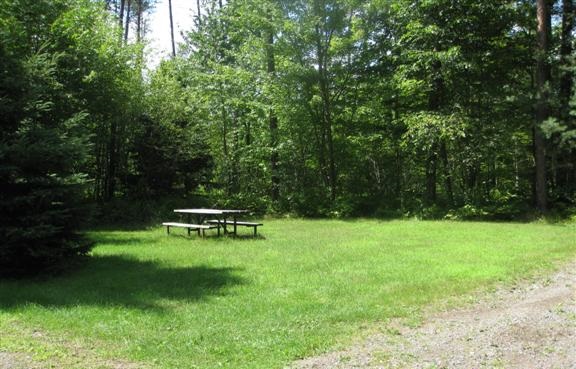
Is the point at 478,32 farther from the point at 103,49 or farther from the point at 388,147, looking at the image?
the point at 103,49

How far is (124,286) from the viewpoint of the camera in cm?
789

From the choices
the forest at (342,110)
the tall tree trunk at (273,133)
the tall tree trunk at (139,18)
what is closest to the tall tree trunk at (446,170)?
the forest at (342,110)

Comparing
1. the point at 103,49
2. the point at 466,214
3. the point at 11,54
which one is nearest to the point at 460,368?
the point at 11,54

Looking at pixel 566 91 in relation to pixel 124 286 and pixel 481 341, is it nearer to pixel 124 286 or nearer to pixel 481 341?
pixel 481 341

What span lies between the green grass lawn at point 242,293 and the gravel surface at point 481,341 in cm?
36

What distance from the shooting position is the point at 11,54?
9.22 m

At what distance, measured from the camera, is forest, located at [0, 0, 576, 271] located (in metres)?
17.4

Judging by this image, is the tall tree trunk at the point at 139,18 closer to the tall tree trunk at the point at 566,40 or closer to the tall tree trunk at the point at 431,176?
the tall tree trunk at the point at 431,176

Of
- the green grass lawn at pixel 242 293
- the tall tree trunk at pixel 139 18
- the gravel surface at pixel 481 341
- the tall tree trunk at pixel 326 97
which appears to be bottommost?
the gravel surface at pixel 481 341

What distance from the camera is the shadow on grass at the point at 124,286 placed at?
22.8 ft

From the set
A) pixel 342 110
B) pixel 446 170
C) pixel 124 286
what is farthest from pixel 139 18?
pixel 124 286

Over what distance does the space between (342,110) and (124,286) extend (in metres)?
15.0

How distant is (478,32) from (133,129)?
46.0 ft

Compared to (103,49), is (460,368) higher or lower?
lower
